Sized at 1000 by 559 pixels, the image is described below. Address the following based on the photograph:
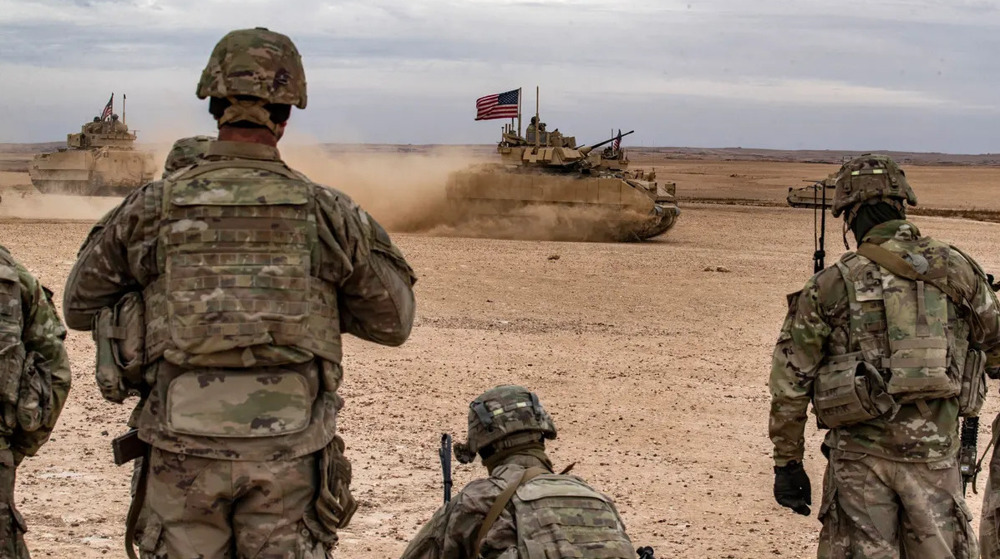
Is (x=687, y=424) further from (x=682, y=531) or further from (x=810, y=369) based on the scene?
(x=810, y=369)

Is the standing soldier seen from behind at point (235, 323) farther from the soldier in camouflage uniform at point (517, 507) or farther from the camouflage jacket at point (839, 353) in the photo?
the camouflage jacket at point (839, 353)

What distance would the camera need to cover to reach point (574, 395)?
1023 centimetres

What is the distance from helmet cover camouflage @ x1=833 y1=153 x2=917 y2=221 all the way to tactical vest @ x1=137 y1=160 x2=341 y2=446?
2266 mm

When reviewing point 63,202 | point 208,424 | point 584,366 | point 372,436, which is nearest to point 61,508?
point 372,436

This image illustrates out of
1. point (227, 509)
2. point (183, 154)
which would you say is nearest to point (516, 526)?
point (227, 509)

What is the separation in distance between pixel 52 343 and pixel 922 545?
3.16 metres

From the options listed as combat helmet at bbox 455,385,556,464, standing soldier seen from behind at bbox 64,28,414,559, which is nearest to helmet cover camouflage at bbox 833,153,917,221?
combat helmet at bbox 455,385,556,464

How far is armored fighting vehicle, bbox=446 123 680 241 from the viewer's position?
26078 millimetres

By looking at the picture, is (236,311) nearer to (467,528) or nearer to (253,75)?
(253,75)

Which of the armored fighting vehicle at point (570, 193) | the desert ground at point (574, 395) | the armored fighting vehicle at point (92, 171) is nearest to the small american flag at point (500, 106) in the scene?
the armored fighting vehicle at point (570, 193)

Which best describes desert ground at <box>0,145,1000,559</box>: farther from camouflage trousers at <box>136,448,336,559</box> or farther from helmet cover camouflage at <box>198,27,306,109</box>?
helmet cover camouflage at <box>198,27,306,109</box>

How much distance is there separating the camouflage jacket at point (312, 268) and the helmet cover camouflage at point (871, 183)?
1.95 metres

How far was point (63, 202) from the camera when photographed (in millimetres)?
32688

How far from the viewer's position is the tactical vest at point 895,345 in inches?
186
